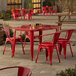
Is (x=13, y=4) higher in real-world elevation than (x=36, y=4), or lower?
higher

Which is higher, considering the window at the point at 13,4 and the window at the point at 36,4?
the window at the point at 13,4

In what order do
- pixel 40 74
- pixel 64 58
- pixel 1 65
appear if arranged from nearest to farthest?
1. pixel 40 74
2. pixel 1 65
3. pixel 64 58

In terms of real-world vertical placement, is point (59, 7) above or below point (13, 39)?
below

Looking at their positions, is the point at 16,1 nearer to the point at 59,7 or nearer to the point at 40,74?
the point at 59,7

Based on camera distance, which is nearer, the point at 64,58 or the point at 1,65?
the point at 1,65

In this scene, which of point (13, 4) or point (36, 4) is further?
point (36, 4)

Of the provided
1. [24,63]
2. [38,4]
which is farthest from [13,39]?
[38,4]

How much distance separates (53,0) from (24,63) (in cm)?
2843

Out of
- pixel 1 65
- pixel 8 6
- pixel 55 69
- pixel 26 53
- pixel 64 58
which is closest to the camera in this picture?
pixel 55 69

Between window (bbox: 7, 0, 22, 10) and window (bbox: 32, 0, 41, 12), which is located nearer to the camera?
window (bbox: 7, 0, 22, 10)

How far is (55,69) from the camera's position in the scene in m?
5.71

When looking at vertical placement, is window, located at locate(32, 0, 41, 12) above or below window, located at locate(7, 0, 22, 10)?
below

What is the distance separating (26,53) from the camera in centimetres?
748

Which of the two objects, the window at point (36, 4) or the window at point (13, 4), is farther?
the window at point (36, 4)
